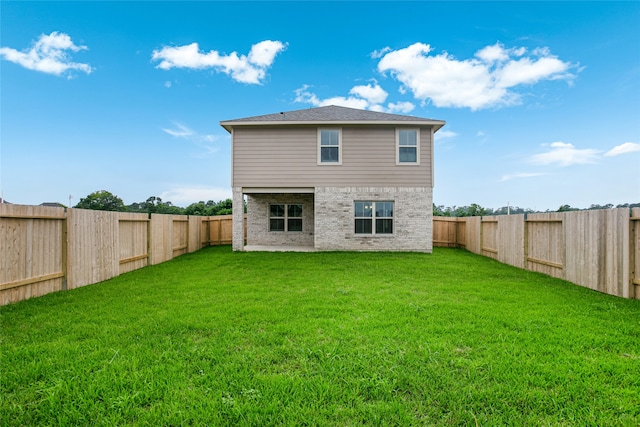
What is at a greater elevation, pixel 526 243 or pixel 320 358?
pixel 526 243

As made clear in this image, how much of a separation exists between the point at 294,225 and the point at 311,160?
13.4 feet

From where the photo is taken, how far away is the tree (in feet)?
81.9

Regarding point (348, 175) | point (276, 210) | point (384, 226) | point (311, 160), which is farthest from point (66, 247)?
point (384, 226)

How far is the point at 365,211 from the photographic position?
12.6 meters

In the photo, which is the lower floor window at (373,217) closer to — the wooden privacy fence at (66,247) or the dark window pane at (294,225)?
the dark window pane at (294,225)

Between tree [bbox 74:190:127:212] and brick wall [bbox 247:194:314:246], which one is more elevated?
tree [bbox 74:190:127:212]

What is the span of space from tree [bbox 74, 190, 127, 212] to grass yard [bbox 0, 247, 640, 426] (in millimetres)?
23859

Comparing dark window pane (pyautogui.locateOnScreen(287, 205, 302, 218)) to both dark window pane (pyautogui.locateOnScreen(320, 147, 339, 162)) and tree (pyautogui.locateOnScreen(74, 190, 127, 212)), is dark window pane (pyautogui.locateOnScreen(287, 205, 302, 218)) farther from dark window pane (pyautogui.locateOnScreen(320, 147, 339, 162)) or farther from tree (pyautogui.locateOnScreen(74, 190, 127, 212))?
tree (pyautogui.locateOnScreen(74, 190, 127, 212))

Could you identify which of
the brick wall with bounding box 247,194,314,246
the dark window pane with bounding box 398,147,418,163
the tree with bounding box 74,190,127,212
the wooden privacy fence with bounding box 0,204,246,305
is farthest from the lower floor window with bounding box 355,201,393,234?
the tree with bounding box 74,190,127,212

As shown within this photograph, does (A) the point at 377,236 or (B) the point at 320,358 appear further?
(A) the point at 377,236

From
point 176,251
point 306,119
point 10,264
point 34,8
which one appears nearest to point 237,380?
point 10,264

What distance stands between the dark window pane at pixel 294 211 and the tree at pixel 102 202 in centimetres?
1762

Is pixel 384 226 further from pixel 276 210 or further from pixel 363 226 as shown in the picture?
pixel 276 210

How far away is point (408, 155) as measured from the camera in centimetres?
1246
